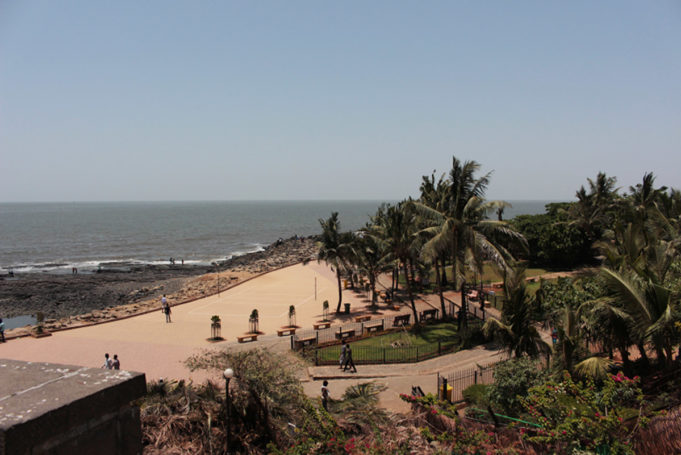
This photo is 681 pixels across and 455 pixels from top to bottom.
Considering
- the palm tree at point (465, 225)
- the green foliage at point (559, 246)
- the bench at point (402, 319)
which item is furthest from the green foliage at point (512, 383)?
the green foliage at point (559, 246)

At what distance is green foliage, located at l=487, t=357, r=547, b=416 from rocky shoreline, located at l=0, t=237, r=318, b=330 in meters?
26.9

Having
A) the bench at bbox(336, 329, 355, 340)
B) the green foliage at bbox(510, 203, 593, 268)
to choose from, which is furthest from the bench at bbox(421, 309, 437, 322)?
the green foliage at bbox(510, 203, 593, 268)

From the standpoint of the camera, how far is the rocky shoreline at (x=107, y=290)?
36.2m

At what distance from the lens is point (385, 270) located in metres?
31.9

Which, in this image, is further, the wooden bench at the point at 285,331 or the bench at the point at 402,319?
the wooden bench at the point at 285,331

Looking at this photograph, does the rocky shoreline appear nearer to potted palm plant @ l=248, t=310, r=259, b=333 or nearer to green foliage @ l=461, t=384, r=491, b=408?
potted palm plant @ l=248, t=310, r=259, b=333

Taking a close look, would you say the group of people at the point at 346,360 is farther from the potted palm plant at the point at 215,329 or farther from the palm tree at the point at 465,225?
the potted palm plant at the point at 215,329

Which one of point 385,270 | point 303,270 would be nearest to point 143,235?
point 303,270

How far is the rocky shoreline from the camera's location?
1423 inches

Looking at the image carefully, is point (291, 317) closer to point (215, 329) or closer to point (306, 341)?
point (215, 329)

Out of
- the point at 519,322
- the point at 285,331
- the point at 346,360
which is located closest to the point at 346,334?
the point at 285,331

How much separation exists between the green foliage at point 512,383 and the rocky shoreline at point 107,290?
88.1 feet

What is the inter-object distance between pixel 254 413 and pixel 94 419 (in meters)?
7.34

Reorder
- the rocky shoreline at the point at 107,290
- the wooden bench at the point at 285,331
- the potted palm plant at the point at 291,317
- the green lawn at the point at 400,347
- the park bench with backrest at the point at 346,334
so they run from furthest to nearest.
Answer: the rocky shoreline at the point at 107,290 < the potted palm plant at the point at 291,317 < the wooden bench at the point at 285,331 < the park bench with backrest at the point at 346,334 < the green lawn at the point at 400,347
